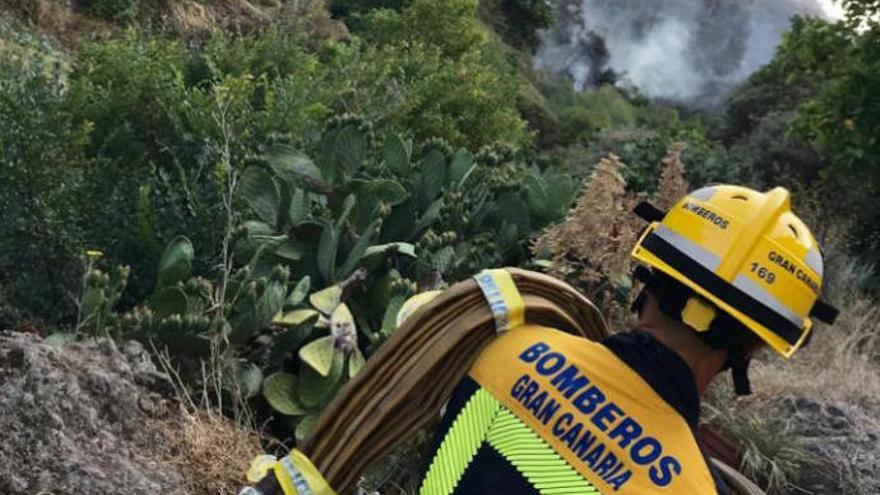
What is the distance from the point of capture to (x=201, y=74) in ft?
27.0

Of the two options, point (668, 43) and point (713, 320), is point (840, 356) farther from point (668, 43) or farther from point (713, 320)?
point (668, 43)

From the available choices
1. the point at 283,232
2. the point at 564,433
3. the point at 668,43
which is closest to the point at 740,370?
the point at 564,433

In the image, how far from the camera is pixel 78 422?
3.87m

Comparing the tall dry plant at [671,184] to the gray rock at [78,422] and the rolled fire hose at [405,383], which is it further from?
the rolled fire hose at [405,383]

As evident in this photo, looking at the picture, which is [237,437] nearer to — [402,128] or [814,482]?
[814,482]

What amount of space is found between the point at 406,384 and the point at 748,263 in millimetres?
742

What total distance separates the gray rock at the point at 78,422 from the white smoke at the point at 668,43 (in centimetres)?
4311

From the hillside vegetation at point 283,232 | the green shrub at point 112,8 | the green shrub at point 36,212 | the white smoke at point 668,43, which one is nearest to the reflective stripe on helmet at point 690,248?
the hillside vegetation at point 283,232

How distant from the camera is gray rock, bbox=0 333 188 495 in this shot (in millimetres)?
3666

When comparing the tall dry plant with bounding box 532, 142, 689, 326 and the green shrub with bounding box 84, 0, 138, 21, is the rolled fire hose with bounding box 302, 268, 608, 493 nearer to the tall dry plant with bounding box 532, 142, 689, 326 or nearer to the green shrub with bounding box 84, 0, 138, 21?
the tall dry plant with bounding box 532, 142, 689, 326

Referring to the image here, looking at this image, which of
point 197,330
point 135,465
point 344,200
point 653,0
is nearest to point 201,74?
point 344,200

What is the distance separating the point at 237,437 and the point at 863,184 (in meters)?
8.98

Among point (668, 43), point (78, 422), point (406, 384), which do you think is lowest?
point (78, 422)

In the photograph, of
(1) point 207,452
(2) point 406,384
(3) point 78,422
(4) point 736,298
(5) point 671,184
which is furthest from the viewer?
(5) point 671,184
